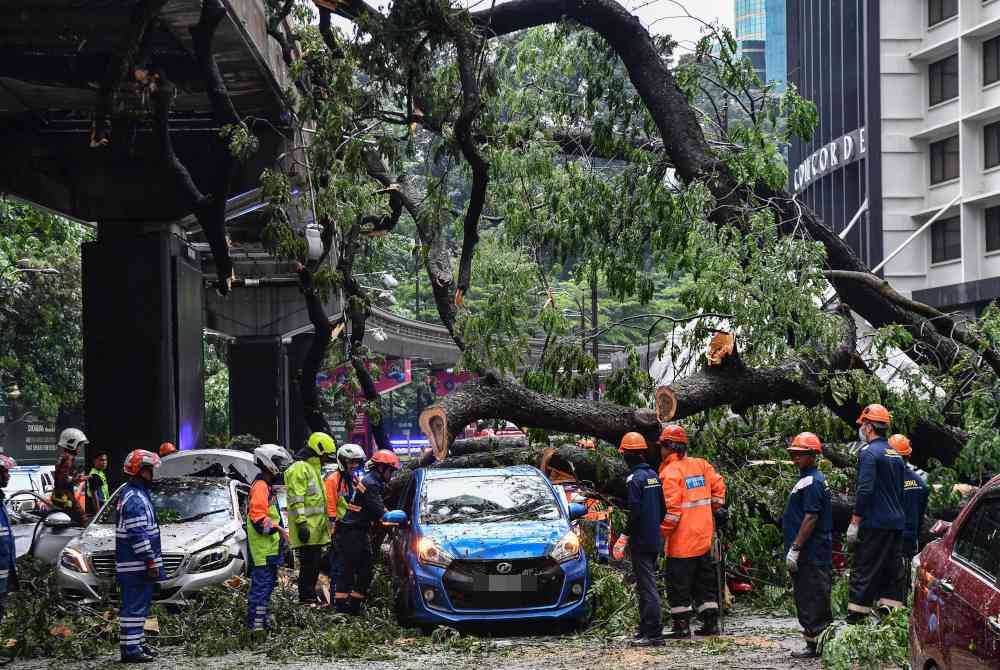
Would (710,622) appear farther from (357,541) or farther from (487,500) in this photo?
(357,541)

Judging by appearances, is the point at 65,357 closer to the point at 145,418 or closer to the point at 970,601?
the point at 145,418

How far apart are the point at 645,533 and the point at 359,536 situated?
334cm

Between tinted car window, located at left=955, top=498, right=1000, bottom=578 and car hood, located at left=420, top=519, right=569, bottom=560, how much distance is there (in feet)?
19.5

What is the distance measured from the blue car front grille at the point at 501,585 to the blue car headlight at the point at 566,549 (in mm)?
135

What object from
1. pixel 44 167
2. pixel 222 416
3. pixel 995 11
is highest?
pixel 995 11

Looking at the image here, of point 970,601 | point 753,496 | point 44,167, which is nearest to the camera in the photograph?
point 970,601

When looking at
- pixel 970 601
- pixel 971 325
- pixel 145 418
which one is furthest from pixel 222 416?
pixel 970 601

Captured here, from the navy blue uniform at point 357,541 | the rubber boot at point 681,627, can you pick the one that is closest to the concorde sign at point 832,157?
the navy blue uniform at point 357,541

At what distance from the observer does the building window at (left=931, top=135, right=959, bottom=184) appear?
129 feet

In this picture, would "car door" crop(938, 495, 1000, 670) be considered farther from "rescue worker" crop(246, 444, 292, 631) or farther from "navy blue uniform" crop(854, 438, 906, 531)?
"rescue worker" crop(246, 444, 292, 631)

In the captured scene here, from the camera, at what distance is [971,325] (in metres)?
12.9

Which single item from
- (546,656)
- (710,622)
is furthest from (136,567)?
(710,622)

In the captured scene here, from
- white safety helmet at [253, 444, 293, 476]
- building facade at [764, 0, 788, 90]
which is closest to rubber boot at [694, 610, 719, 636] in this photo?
white safety helmet at [253, 444, 293, 476]

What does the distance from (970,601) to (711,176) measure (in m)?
8.10
